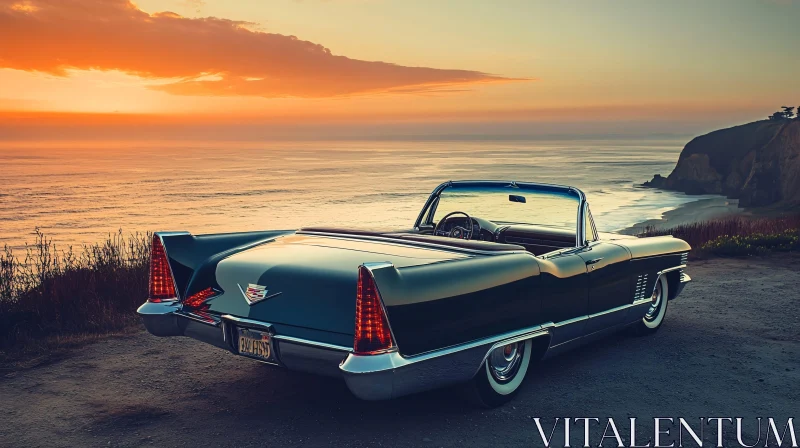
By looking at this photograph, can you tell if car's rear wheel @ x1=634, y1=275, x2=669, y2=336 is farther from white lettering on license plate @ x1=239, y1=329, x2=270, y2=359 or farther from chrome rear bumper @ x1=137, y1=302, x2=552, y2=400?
white lettering on license plate @ x1=239, y1=329, x2=270, y2=359

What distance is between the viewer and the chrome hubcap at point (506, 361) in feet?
15.0

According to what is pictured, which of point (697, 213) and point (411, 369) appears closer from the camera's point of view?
point (411, 369)

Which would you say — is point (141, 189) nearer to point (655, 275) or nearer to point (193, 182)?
point (193, 182)

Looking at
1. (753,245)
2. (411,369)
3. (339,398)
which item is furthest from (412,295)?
(753,245)

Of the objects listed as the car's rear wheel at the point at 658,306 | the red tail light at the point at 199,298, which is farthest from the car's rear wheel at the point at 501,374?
the car's rear wheel at the point at 658,306

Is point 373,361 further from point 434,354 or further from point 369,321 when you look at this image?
point 434,354

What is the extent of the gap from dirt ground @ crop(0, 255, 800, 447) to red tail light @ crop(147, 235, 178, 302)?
0.67m

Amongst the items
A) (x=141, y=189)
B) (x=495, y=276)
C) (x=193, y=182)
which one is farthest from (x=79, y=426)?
(x=193, y=182)

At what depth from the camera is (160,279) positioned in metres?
4.84

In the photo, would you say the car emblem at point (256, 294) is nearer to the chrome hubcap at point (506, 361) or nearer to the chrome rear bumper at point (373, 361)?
the chrome rear bumper at point (373, 361)

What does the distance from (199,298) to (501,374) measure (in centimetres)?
196

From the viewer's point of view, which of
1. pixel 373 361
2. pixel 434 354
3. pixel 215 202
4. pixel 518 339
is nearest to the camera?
pixel 373 361

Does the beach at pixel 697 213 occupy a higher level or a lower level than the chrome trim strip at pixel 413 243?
lower

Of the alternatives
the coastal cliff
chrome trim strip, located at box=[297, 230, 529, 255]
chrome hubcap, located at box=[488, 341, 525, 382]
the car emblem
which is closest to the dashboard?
chrome trim strip, located at box=[297, 230, 529, 255]
